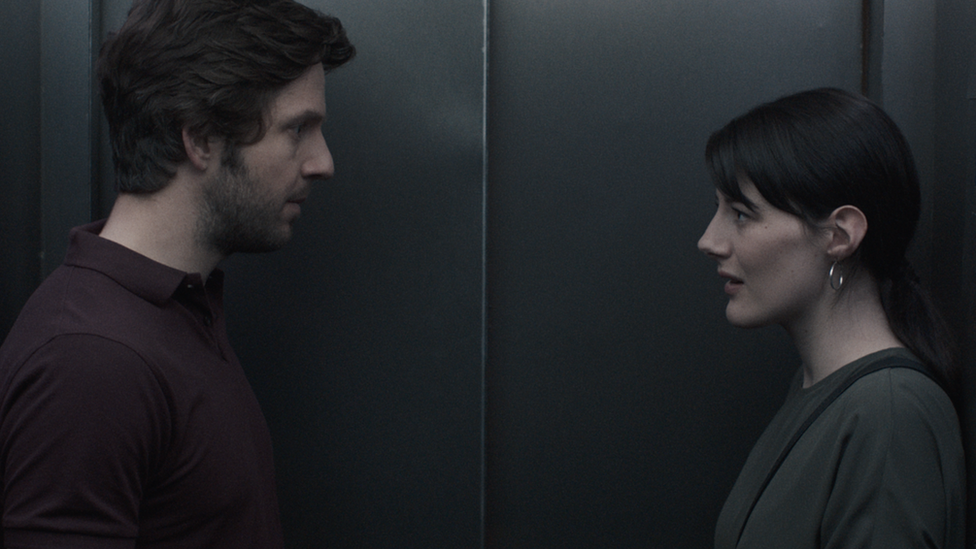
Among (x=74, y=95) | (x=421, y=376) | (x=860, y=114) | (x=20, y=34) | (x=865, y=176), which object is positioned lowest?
(x=421, y=376)

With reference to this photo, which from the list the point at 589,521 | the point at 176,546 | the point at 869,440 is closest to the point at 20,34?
the point at 176,546

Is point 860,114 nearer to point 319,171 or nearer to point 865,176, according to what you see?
point 865,176

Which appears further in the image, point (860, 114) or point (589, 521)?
point (589, 521)

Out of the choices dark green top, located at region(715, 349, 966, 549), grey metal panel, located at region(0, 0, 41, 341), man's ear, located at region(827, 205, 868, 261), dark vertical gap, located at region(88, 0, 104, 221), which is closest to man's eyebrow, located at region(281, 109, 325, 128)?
dark vertical gap, located at region(88, 0, 104, 221)

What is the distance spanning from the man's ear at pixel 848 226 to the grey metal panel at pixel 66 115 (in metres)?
1.71

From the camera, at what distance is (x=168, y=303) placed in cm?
128

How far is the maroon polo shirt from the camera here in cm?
106

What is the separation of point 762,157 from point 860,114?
0.18m

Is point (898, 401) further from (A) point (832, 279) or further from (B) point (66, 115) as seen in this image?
(B) point (66, 115)

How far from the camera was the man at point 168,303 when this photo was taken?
1.07m

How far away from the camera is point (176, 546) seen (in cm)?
119

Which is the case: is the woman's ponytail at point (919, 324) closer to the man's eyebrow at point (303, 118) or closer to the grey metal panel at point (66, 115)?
the man's eyebrow at point (303, 118)

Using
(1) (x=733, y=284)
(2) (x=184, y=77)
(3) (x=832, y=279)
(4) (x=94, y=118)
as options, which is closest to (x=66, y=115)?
(4) (x=94, y=118)

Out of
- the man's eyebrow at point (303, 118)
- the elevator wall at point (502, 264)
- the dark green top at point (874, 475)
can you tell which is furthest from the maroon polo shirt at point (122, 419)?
the dark green top at point (874, 475)
